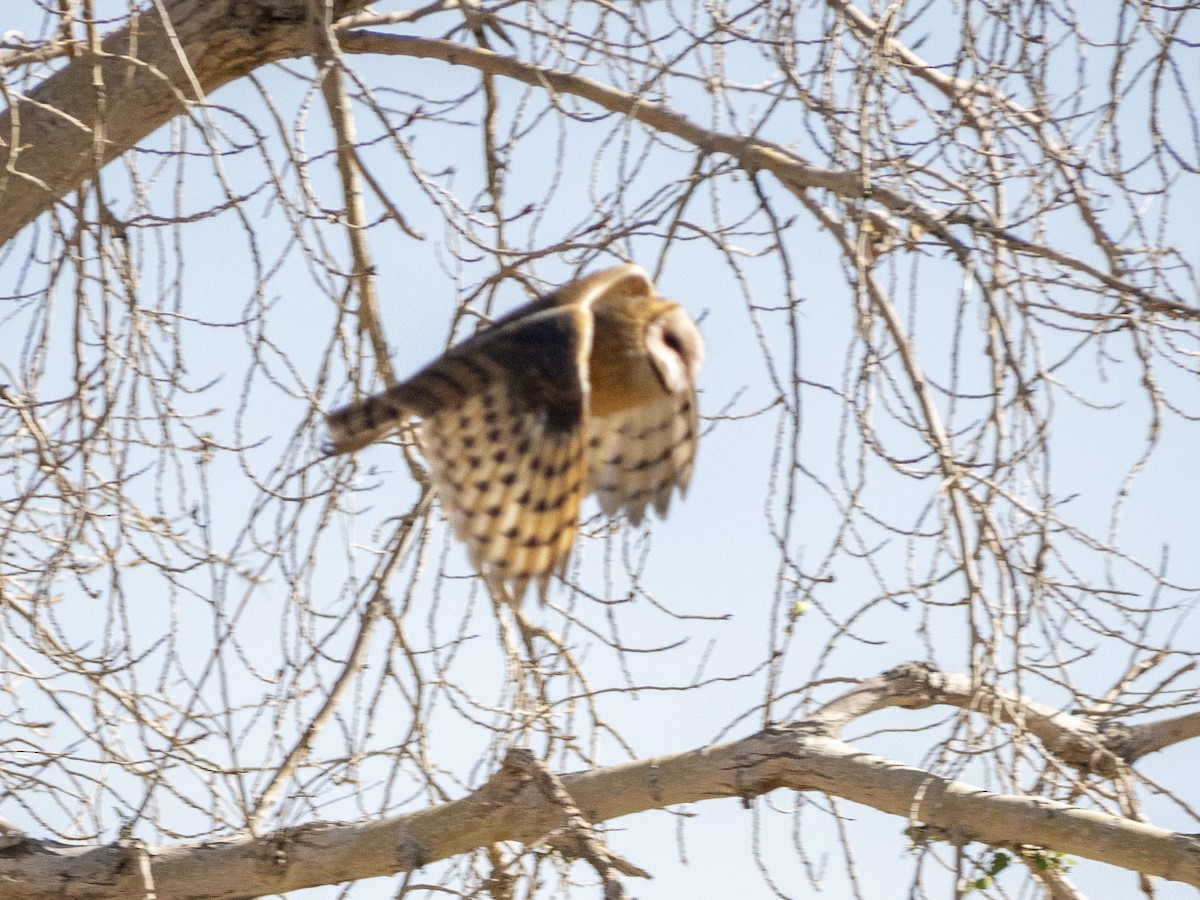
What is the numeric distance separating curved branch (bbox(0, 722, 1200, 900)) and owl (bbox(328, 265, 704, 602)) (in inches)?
21.1

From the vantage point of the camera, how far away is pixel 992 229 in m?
2.29

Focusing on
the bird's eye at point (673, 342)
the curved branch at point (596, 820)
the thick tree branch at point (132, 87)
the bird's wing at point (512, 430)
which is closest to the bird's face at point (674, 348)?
the bird's eye at point (673, 342)

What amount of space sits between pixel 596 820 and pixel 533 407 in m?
0.91

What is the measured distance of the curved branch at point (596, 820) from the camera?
242 cm

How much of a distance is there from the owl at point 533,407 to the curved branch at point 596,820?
1.76 feet

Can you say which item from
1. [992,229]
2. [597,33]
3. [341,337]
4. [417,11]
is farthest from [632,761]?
[417,11]

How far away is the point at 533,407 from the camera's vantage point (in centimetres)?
229

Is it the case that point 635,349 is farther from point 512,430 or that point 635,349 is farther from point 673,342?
point 512,430

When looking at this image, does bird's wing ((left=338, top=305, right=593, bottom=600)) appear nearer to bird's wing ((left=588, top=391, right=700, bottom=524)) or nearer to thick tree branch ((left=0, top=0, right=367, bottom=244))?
bird's wing ((left=588, top=391, right=700, bottom=524))

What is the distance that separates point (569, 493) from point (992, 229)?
32.9 inches

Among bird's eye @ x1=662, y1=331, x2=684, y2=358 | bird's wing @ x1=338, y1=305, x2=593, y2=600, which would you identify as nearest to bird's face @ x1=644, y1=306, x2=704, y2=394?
bird's eye @ x1=662, y1=331, x2=684, y2=358

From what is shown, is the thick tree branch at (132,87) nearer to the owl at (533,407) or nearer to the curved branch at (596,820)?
the owl at (533,407)

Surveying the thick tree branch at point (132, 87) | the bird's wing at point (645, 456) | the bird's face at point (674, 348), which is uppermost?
the thick tree branch at point (132, 87)

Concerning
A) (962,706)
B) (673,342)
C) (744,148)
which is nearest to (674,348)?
(673,342)
